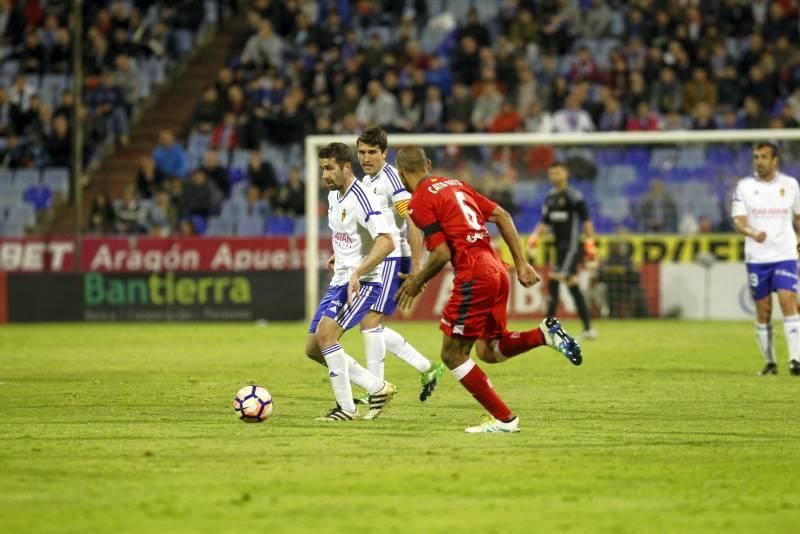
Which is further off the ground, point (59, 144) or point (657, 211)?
point (59, 144)

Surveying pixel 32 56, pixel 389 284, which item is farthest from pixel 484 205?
pixel 32 56

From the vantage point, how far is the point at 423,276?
977 cm

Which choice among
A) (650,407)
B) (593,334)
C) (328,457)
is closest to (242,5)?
(593,334)

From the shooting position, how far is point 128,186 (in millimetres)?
30000

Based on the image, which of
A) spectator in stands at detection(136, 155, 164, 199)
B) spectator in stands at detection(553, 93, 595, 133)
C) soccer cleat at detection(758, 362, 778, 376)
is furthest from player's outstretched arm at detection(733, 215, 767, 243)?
spectator in stands at detection(136, 155, 164, 199)

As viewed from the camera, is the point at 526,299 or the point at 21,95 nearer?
the point at 526,299

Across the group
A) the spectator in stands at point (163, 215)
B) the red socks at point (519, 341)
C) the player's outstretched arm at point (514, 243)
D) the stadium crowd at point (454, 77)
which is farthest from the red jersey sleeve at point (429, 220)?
the spectator in stands at point (163, 215)

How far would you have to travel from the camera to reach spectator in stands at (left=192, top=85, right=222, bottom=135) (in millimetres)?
30016

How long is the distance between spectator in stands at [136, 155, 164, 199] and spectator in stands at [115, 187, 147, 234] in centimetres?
92

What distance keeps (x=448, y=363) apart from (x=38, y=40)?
24.0 metres

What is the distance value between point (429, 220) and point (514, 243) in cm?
60

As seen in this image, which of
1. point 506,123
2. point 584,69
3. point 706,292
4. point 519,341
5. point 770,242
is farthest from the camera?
point 584,69

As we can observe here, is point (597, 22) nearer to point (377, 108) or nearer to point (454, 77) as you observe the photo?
point (454, 77)

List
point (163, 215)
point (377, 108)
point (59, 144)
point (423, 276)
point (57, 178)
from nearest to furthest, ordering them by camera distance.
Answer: point (423, 276)
point (163, 215)
point (377, 108)
point (59, 144)
point (57, 178)
